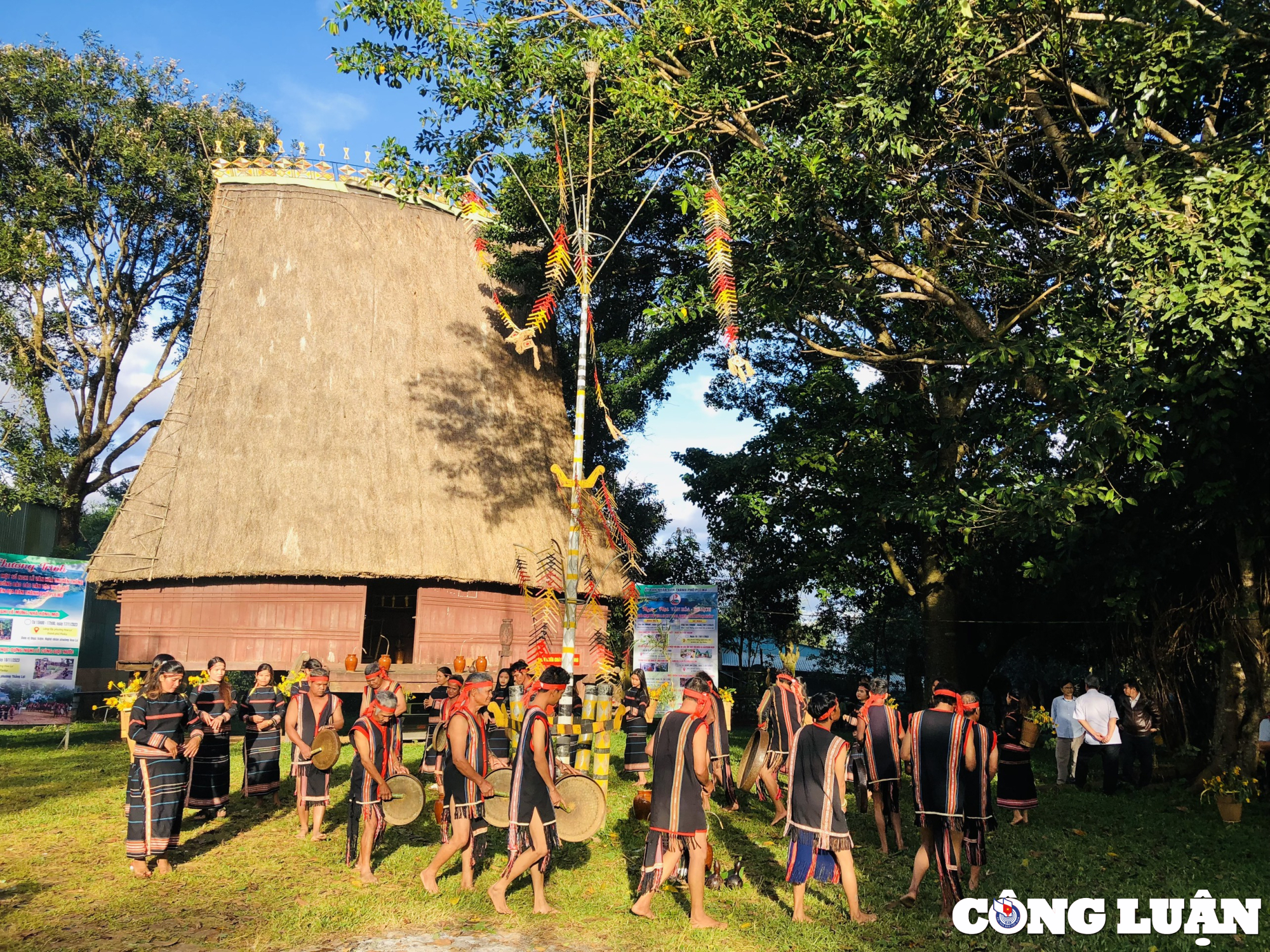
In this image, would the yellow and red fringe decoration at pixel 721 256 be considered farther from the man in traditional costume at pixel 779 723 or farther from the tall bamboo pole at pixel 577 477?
the man in traditional costume at pixel 779 723

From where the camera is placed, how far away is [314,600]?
20.3 m

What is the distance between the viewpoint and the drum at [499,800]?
8.42m

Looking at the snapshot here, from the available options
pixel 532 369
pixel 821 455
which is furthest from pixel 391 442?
pixel 821 455

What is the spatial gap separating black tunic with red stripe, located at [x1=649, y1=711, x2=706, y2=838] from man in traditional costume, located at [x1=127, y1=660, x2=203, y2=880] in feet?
14.5

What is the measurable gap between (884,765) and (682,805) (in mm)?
3630

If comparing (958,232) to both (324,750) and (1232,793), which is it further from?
(324,750)

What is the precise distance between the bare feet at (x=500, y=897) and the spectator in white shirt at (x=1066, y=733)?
34.5 ft

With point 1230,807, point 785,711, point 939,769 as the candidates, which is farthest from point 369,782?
point 1230,807

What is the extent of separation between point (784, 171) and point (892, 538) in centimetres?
1060

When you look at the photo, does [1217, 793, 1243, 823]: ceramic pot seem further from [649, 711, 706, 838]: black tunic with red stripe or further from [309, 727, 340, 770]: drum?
[309, 727, 340, 770]: drum

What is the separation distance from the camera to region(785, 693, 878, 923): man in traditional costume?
7.57 m

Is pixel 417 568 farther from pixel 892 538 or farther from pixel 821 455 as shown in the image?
pixel 892 538

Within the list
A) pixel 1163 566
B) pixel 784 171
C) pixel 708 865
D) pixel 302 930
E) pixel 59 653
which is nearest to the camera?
pixel 302 930

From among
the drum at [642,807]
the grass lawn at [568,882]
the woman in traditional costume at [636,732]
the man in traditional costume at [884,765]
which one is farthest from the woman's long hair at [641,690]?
the man in traditional costume at [884,765]
